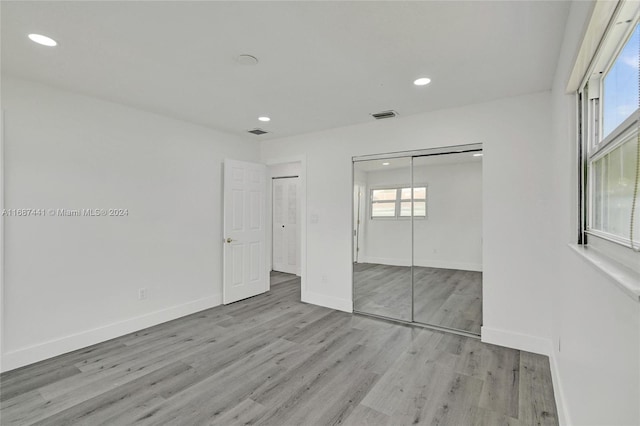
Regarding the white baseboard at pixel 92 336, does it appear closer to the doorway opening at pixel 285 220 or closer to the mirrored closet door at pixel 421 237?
the mirrored closet door at pixel 421 237

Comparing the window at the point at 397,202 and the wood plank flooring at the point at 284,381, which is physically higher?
the window at the point at 397,202

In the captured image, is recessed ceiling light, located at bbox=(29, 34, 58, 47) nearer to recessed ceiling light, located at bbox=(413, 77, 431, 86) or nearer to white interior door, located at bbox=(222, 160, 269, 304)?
white interior door, located at bbox=(222, 160, 269, 304)

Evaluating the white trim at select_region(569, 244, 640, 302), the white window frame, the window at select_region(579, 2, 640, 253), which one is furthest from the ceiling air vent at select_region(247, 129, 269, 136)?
the white trim at select_region(569, 244, 640, 302)

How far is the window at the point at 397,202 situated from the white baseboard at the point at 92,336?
8.98 feet

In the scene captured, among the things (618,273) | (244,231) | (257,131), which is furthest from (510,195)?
(244,231)

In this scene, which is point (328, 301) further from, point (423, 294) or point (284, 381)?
point (284, 381)

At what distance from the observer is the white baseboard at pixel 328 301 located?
418cm

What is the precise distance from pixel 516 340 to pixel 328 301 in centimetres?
229

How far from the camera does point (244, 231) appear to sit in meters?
4.68

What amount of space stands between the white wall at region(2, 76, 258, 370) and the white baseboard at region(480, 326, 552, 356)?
349 cm

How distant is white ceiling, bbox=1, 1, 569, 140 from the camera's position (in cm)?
177

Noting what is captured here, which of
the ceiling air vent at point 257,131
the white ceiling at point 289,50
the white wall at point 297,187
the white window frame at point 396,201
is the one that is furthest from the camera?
the white wall at point 297,187

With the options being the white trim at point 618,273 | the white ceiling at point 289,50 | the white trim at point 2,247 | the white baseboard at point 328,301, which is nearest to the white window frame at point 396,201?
the white ceiling at point 289,50

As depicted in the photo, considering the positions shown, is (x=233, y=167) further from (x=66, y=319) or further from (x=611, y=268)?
(x=611, y=268)
